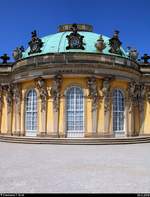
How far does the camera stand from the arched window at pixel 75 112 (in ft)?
75.4

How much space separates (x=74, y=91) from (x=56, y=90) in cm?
158

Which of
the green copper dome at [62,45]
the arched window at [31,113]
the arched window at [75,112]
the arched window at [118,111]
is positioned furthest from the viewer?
the green copper dome at [62,45]

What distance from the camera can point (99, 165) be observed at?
11266 millimetres

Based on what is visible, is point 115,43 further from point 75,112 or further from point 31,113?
point 31,113

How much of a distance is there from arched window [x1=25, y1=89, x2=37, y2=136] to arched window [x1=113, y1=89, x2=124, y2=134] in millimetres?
7170

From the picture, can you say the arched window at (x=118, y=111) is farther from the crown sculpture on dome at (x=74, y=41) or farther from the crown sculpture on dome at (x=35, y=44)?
the crown sculpture on dome at (x=35, y=44)

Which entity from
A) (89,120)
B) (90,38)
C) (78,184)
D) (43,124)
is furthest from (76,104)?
(78,184)

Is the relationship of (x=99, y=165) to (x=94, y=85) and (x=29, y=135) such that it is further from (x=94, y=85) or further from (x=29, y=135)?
(x=29, y=135)

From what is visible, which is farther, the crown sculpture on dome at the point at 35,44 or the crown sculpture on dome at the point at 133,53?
the crown sculpture on dome at the point at 133,53

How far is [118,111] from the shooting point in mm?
24234

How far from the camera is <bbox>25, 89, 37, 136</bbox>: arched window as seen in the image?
24219mm

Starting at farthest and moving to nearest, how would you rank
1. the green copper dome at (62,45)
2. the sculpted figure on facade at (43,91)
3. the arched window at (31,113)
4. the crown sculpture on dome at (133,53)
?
1. the crown sculpture on dome at (133,53)
2. the green copper dome at (62,45)
3. the arched window at (31,113)
4. the sculpted figure on facade at (43,91)

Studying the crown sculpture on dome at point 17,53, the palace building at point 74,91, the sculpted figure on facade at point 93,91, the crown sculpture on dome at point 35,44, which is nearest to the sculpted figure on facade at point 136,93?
the palace building at point 74,91

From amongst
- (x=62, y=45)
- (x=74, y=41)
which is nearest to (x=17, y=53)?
(x=62, y=45)
